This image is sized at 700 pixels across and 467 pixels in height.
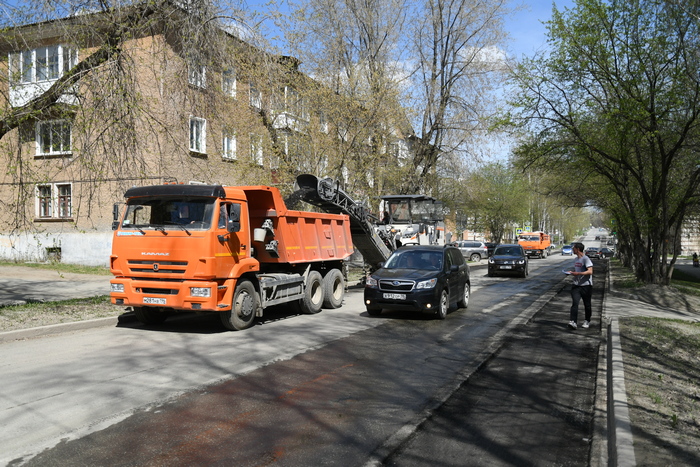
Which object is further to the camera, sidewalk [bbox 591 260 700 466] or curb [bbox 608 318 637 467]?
sidewalk [bbox 591 260 700 466]

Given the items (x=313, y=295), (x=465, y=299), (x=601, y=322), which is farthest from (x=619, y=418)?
(x=465, y=299)

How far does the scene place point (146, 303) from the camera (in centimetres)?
1009

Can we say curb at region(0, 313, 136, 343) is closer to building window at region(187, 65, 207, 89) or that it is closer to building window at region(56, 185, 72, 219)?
building window at region(187, 65, 207, 89)

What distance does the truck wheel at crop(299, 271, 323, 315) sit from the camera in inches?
519

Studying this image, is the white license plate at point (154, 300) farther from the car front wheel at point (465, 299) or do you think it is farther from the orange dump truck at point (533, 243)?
the orange dump truck at point (533, 243)

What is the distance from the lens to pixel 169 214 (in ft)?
33.5

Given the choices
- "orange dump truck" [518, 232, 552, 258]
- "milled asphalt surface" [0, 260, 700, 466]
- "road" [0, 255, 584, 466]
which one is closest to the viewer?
"road" [0, 255, 584, 466]

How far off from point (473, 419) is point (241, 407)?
237cm

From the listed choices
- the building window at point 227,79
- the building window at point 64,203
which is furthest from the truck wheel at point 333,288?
the building window at point 64,203

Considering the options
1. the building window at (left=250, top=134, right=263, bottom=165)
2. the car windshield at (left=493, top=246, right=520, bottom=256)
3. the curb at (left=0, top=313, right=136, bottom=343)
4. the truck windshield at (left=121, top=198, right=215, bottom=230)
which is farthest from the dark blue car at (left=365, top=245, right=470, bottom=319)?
the car windshield at (left=493, top=246, right=520, bottom=256)

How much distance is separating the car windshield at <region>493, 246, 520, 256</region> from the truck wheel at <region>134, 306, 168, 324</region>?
67.3 feet

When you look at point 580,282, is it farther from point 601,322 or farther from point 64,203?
point 64,203

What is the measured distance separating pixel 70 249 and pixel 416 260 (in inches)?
743

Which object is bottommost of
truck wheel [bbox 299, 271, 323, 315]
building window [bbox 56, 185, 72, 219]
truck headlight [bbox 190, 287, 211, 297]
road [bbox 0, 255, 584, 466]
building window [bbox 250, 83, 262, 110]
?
road [bbox 0, 255, 584, 466]
